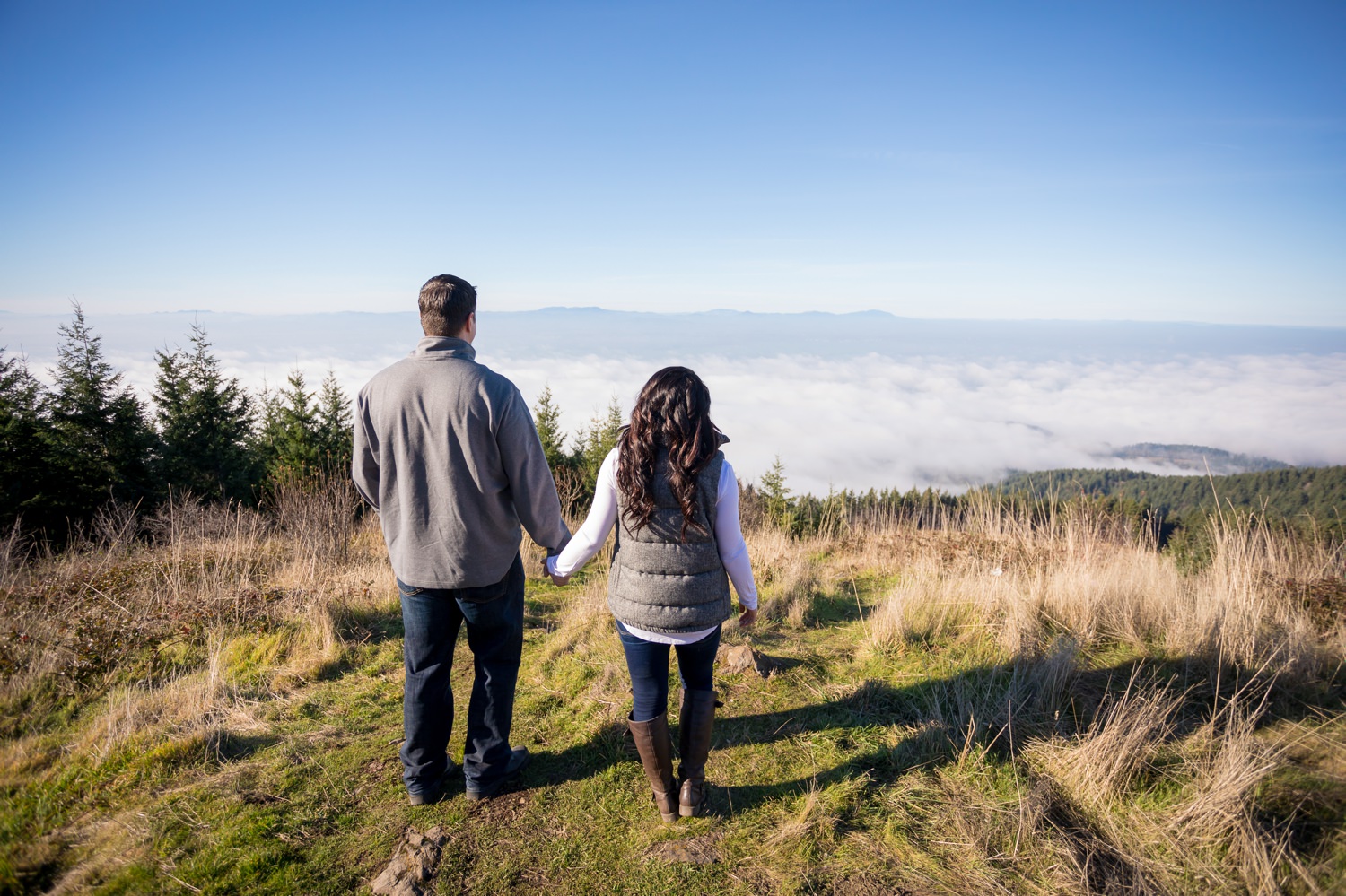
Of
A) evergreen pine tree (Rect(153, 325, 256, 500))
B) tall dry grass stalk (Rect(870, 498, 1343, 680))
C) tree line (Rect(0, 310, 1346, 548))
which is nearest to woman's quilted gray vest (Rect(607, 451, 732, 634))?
tall dry grass stalk (Rect(870, 498, 1343, 680))

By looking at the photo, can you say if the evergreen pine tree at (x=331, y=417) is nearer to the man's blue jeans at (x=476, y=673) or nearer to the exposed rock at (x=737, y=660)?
the exposed rock at (x=737, y=660)

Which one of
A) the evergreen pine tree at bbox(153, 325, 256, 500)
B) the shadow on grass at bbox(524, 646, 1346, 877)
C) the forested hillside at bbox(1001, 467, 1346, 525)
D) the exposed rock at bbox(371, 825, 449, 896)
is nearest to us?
the exposed rock at bbox(371, 825, 449, 896)

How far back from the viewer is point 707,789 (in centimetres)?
286

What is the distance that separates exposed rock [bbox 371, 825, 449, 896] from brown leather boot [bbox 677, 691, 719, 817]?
3.27ft

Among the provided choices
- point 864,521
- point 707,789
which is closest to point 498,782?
point 707,789

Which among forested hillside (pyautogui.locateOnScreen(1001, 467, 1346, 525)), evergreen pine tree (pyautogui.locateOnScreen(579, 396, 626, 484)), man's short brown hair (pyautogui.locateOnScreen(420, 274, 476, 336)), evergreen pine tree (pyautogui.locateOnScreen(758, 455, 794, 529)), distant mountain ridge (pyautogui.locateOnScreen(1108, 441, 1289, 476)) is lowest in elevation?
distant mountain ridge (pyautogui.locateOnScreen(1108, 441, 1289, 476))

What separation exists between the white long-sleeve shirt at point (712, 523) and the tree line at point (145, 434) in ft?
41.9

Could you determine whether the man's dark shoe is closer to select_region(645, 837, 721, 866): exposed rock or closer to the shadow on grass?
the shadow on grass

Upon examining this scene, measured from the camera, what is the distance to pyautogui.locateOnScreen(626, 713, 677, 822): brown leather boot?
2.45 metres

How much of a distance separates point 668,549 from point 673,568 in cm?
7

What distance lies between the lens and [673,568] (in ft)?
7.39

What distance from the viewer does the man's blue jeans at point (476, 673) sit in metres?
2.49

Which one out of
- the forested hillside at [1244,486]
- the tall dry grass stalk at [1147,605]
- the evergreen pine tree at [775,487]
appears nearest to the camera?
the tall dry grass stalk at [1147,605]

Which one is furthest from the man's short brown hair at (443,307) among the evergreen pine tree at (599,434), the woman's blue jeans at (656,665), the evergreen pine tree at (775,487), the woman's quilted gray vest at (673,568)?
the evergreen pine tree at (775,487)
